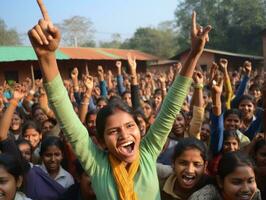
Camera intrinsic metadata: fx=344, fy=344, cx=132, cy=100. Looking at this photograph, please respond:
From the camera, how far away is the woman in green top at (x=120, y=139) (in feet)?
5.12

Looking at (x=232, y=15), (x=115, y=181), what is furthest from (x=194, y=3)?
(x=115, y=181)

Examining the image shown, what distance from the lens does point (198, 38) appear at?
1725mm

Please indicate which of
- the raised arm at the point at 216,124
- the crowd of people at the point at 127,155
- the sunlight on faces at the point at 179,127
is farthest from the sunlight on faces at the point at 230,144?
the sunlight on faces at the point at 179,127

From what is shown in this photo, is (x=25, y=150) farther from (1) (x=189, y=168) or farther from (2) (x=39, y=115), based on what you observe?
(2) (x=39, y=115)

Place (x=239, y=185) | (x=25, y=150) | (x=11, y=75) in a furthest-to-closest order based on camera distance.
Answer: (x=11, y=75)
(x=25, y=150)
(x=239, y=185)

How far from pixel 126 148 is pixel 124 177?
5.4 inches

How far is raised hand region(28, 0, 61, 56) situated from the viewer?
4.70ft

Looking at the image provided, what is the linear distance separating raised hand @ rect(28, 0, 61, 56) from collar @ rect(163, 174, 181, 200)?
3.95ft

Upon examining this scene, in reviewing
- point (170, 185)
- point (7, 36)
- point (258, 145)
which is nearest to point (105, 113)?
point (170, 185)

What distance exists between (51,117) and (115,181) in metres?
3.02

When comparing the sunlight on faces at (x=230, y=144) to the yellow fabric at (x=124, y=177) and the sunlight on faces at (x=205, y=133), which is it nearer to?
the sunlight on faces at (x=205, y=133)

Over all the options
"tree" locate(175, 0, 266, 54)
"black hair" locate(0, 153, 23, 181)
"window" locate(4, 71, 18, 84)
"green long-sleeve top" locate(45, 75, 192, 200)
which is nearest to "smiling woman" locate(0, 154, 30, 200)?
"black hair" locate(0, 153, 23, 181)

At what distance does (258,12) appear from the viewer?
3256 cm

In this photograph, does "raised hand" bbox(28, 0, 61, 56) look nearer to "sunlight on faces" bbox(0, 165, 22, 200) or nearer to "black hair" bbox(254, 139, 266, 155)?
"sunlight on faces" bbox(0, 165, 22, 200)
